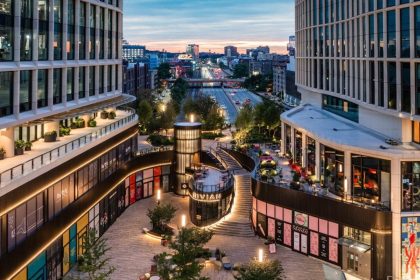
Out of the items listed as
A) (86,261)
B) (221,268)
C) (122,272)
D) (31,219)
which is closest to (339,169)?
(221,268)

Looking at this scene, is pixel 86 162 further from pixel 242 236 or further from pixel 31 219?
pixel 242 236

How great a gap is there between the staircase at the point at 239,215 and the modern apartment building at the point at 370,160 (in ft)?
10.5

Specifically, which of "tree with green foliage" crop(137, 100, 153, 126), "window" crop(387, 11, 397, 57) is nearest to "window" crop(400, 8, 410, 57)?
"window" crop(387, 11, 397, 57)

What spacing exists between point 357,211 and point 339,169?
5.46m

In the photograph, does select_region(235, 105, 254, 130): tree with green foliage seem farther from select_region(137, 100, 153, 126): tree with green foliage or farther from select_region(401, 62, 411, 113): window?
select_region(401, 62, 411, 113): window

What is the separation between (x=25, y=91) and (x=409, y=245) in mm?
29140

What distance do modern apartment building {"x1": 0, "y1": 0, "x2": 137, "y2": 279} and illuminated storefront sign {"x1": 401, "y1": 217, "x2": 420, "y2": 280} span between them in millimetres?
24320

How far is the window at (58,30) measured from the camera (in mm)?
34656

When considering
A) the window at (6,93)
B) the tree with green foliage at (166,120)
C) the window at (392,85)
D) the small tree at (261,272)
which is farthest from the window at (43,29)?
the tree with green foliage at (166,120)

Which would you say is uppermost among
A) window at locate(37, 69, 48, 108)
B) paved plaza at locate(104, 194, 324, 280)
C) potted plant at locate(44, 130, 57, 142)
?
window at locate(37, 69, 48, 108)

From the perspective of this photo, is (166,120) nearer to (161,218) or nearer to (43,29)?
(161,218)

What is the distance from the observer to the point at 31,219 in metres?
26.9

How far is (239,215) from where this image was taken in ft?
143

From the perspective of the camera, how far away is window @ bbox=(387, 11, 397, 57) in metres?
35.7
